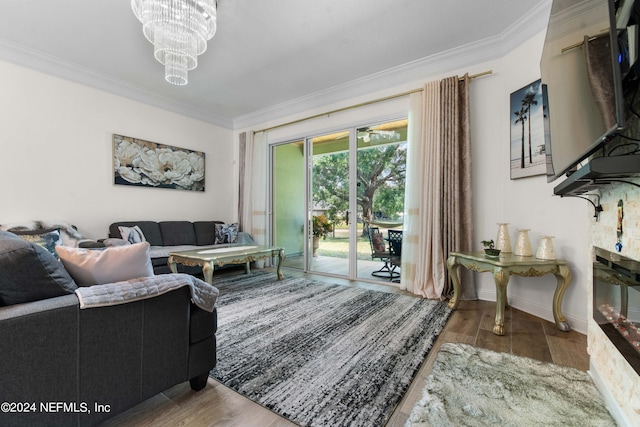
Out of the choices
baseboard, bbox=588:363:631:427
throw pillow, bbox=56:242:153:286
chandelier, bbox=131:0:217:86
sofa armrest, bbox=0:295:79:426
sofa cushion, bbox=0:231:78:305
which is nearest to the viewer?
sofa armrest, bbox=0:295:79:426

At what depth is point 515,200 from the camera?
9.27ft

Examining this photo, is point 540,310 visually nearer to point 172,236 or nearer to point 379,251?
point 379,251

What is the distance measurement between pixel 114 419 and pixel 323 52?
141 inches

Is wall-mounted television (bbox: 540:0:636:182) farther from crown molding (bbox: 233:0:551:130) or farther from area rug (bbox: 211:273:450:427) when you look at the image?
area rug (bbox: 211:273:450:427)

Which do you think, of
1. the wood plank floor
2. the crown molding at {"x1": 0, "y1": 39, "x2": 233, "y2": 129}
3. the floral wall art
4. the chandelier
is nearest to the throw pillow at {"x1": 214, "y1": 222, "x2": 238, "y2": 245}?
the floral wall art

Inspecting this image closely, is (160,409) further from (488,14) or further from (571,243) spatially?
(488,14)

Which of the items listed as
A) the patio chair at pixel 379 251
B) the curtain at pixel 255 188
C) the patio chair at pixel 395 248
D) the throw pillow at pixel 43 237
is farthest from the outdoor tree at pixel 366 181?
the throw pillow at pixel 43 237

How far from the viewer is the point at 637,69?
1026mm

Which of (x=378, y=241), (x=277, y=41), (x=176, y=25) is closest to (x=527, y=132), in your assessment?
(x=378, y=241)

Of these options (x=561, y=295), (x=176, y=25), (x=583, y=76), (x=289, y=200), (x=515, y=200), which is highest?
(x=176, y=25)

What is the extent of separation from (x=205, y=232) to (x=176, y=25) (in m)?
3.29

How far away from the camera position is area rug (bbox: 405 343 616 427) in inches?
49.1

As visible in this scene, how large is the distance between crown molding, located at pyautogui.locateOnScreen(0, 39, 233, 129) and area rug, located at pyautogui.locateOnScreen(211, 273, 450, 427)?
3.29 meters

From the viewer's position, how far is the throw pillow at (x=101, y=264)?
1.29m
